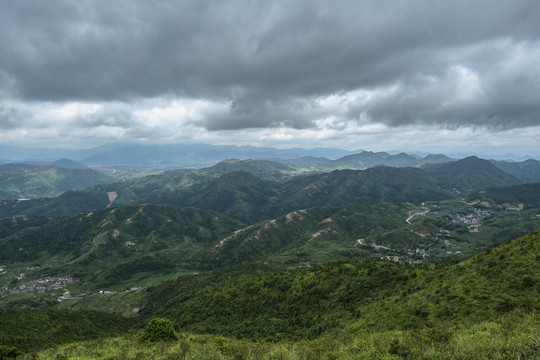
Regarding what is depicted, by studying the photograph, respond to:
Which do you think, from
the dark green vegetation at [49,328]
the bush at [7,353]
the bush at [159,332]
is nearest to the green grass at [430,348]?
the bush at [7,353]

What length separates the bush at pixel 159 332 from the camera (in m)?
60.5

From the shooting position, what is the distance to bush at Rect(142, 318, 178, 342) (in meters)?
60.5

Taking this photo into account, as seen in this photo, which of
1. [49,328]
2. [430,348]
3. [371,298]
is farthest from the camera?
[49,328]

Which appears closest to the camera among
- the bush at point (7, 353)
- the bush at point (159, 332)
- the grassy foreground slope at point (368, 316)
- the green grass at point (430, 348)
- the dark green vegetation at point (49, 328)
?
the green grass at point (430, 348)

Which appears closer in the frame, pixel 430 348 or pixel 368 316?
pixel 430 348

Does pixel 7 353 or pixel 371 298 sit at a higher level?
pixel 7 353

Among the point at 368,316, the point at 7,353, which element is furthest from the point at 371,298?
the point at 7,353

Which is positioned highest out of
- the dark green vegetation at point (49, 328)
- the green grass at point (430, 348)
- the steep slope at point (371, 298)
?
the green grass at point (430, 348)

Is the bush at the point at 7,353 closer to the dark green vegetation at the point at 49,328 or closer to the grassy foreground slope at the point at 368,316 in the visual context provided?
the grassy foreground slope at the point at 368,316

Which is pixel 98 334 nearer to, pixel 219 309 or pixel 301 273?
pixel 219 309

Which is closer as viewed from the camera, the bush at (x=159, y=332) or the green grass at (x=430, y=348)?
the green grass at (x=430, y=348)

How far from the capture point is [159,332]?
61406 millimetres

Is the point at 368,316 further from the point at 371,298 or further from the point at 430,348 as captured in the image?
the point at 430,348

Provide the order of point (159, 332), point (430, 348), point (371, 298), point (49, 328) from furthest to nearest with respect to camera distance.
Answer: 1. point (49, 328)
2. point (371, 298)
3. point (159, 332)
4. point (430, 348)
